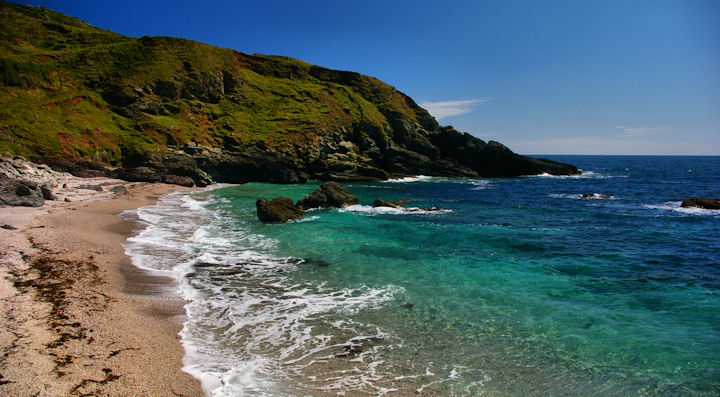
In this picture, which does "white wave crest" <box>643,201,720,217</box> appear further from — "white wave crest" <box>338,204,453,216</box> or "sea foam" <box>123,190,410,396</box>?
"sea foam" <box>123,190,410,396</box>

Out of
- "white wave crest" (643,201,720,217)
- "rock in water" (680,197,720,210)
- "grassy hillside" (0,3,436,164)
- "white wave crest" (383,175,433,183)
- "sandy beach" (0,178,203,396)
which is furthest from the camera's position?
"white wave crest" (383,175,433,183)

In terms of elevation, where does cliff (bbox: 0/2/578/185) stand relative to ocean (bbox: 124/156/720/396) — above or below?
above

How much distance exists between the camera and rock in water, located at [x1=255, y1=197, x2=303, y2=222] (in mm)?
23188

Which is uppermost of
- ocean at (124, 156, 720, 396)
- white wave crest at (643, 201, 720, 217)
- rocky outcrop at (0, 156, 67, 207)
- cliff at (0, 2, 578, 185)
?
cliff at (0, 2, 578, 185)

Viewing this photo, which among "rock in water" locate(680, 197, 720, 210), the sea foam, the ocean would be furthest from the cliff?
"rock in water" locate(680, 197, 720, 210)

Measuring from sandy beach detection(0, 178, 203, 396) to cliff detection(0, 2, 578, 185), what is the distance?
2802cm

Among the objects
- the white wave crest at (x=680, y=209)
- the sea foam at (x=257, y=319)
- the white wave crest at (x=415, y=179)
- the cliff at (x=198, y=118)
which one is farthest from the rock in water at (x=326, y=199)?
the white wave crest at (x=415, y=179)

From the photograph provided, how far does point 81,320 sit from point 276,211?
637 inches

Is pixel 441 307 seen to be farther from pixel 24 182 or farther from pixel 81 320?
pixel 24 182

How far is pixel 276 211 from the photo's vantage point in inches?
926

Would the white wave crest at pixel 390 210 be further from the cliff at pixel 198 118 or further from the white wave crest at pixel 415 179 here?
the white wave crest at pixel 415 179

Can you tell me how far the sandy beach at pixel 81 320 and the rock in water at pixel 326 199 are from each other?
15.8 metres

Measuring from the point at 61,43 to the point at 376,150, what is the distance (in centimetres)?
5718

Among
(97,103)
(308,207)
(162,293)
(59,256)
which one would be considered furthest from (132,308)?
(97,103)
